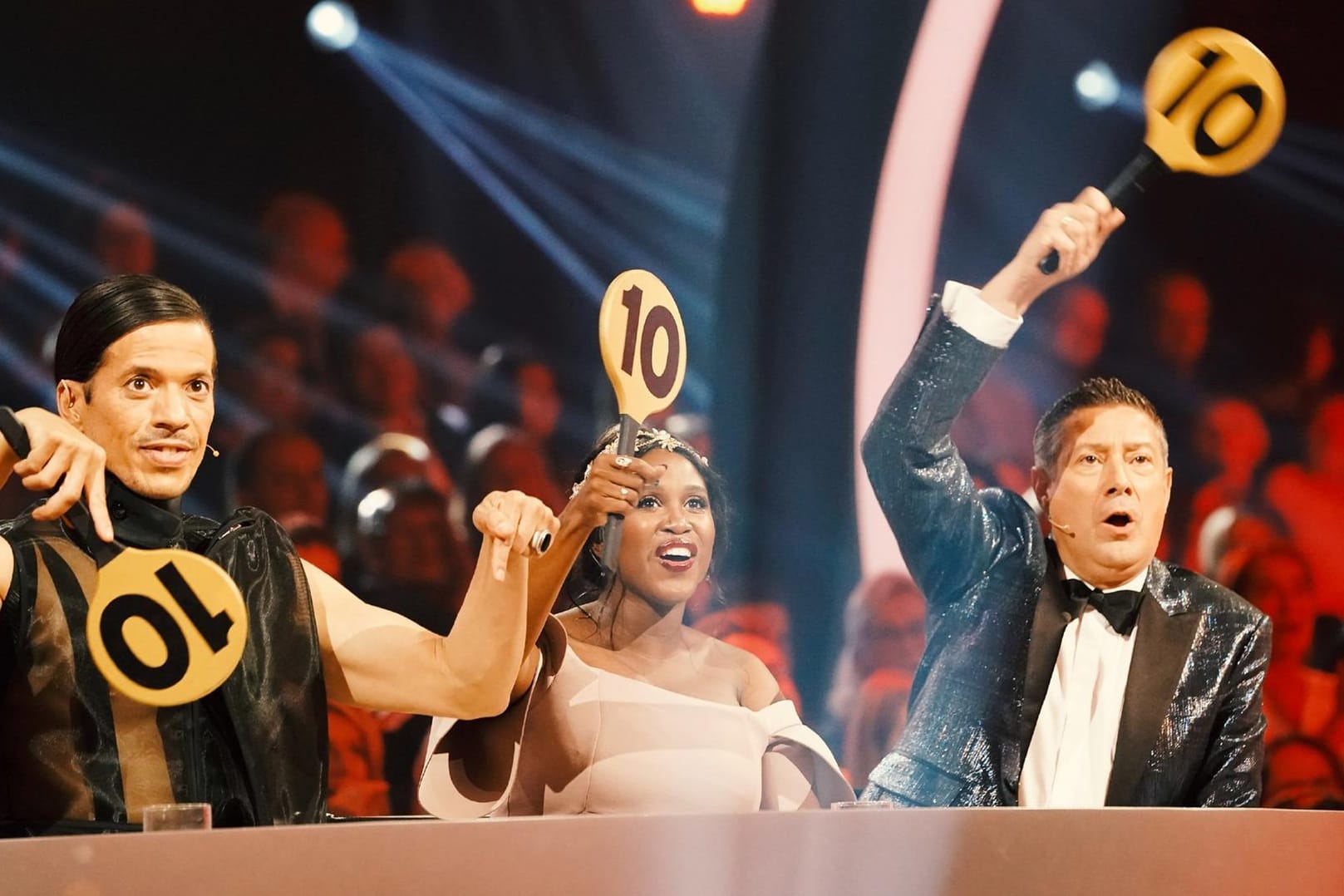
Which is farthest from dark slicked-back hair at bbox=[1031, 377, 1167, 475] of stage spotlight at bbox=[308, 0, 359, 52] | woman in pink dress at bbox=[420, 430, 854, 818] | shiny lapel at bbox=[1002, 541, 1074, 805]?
stage spotlight at bbox=[308, 0, 359, 52]

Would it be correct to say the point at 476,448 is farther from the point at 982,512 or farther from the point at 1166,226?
the point at 1166,226

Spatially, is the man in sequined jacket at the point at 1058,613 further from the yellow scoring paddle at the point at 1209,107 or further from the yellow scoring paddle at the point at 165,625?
the yellow scoring paddle at the point at 165,625

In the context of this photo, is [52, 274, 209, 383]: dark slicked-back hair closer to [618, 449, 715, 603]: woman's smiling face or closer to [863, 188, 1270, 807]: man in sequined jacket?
[618, 449, 715, 603]: woman's smiling face

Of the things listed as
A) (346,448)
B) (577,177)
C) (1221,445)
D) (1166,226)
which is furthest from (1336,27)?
(346,448)

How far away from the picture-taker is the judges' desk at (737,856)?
3.97 feet

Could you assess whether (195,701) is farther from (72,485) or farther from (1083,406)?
(1083,406)

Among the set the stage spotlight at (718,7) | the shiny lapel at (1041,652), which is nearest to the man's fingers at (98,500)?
the shiny lapel at (1041,652)

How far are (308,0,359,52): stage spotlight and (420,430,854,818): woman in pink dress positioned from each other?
5.67ft

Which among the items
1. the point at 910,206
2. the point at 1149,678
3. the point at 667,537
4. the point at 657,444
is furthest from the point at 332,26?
the point at 1149,678

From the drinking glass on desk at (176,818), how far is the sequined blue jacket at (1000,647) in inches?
40.0

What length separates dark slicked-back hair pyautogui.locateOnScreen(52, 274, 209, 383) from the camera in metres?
1.67

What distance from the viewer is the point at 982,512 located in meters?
2.14

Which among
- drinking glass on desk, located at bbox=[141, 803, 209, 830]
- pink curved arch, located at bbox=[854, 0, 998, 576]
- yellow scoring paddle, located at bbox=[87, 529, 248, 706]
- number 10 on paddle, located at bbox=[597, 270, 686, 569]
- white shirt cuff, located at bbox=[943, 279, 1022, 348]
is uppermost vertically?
pink curved arch, located at bbox=[854, 0, 998, 576]

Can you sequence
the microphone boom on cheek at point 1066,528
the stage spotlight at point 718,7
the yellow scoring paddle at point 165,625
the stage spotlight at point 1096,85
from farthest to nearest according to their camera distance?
the stage spotlight at point 1096,85 → the stage spotlight at point 718,7 → the microphone boom on cheek at point 1066,528 → the yellow scoring paddle at point 165,625
